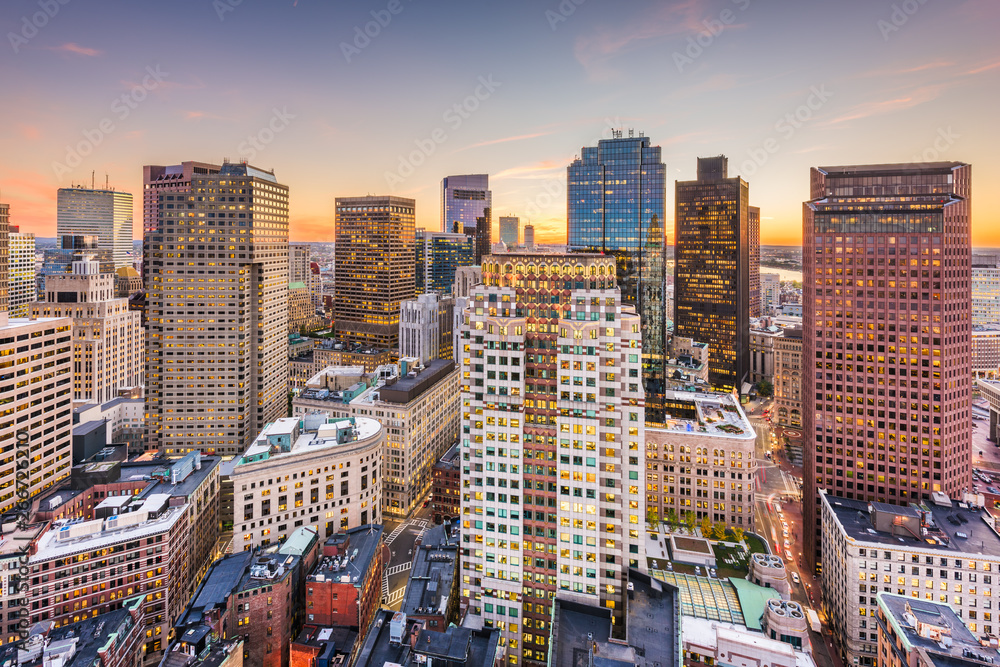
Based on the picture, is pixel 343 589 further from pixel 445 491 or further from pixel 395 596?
pixel 445 491

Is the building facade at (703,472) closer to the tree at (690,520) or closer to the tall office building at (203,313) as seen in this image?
the tree at (690,520)

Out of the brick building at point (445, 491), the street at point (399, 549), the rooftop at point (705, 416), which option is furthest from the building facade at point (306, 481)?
the rooftop at point (705, 416)

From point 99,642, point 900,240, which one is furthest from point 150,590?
point 900,240

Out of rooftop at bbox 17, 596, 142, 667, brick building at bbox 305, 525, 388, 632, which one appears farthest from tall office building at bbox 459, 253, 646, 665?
rooftop at bbox 17, 596, 142, 667

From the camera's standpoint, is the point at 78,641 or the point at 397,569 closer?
the point at 78,641

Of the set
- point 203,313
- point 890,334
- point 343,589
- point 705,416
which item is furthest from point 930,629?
point 203,313

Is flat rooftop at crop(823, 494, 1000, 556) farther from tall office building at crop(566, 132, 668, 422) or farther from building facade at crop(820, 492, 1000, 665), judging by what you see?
tall office building at crop(566, 132, 668, 422)
